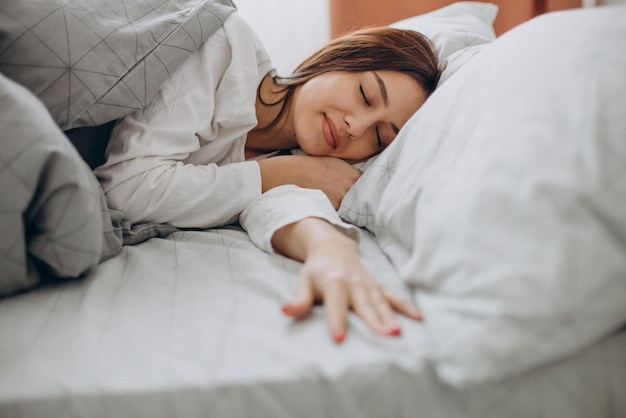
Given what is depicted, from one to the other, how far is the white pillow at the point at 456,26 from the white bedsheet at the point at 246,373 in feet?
2.61

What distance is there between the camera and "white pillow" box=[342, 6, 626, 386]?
50 centimetres

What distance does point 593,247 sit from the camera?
0.51 metres

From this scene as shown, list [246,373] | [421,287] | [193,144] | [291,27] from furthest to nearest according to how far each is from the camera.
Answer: [291,27] → [193,144] → [421,287] → [246,373]

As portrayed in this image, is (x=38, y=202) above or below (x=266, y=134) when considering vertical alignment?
above

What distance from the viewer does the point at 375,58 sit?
3.56ft

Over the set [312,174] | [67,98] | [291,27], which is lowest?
[312,174]

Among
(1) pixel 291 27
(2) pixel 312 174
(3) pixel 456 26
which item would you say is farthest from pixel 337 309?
(1) pixel 291 27

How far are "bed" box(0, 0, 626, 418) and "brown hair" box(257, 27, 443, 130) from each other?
1.13ft

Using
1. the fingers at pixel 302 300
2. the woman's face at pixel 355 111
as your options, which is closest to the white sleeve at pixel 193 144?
the woman's face at pixel 355 111

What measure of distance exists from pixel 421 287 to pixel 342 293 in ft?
0.30

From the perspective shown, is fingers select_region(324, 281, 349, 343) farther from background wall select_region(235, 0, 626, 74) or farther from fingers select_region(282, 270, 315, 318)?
background wall select_region(235, 0, 626, 74)

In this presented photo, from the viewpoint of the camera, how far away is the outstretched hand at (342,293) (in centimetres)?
57

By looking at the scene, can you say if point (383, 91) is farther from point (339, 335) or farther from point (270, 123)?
point (339, 335)

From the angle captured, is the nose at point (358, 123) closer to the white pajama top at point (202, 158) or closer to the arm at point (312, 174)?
the arm at point (312, 174)
